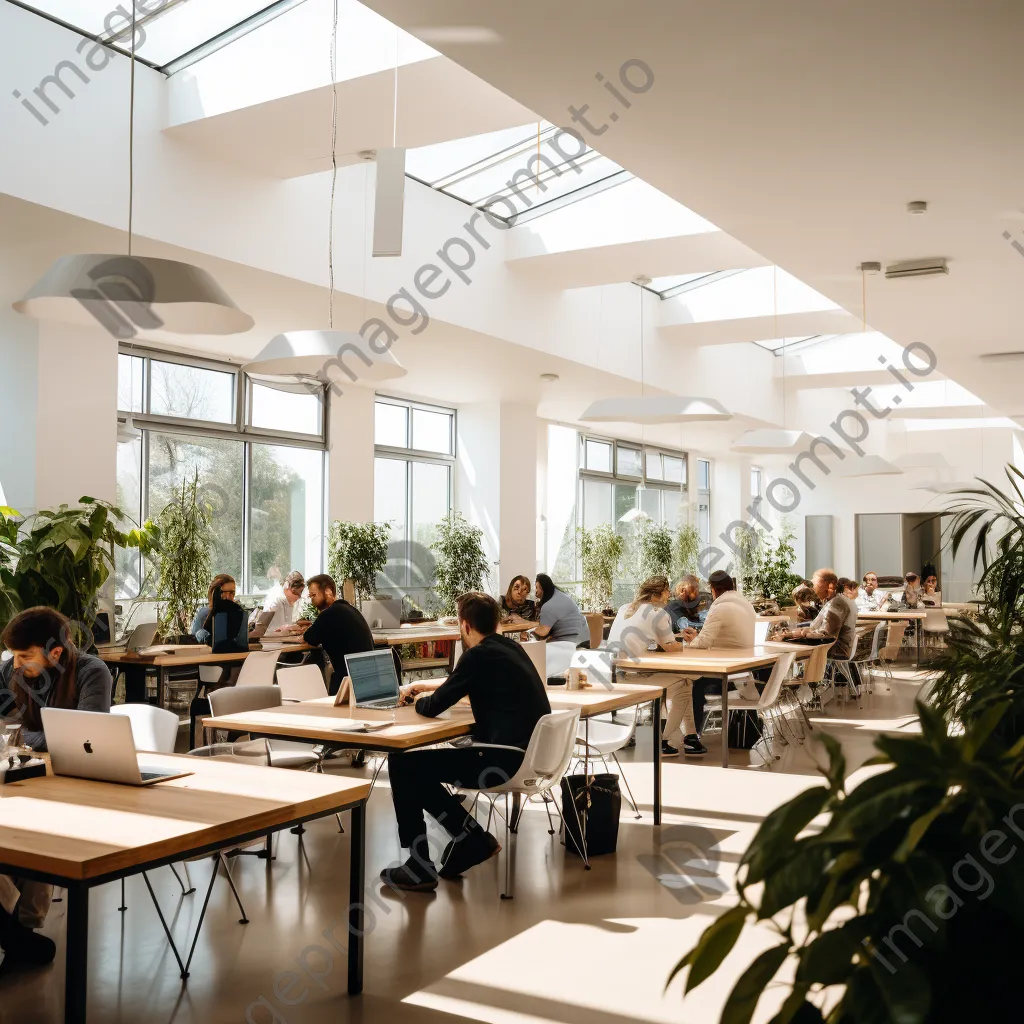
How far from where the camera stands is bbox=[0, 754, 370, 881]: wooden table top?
2781 mm

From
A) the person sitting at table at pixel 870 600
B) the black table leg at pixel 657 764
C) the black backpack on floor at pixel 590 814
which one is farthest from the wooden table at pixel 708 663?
the person sitting at table at pixel 870 600

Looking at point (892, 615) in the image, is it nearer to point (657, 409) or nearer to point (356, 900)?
point (657, 409)

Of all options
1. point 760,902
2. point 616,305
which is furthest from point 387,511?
point 760,902

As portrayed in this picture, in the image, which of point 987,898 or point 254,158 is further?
point 254,158

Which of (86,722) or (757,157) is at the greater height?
(757,157)

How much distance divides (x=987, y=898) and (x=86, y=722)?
3.19 meters

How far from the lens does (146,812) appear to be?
10.6 ft

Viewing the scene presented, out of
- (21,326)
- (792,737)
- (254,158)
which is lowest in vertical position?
(792,737)

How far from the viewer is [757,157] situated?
569cm

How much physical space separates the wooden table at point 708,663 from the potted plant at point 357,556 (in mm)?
5069

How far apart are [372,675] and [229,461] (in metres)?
7.60

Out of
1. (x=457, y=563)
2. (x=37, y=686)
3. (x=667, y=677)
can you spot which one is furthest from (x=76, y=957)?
(x=457, y=563)

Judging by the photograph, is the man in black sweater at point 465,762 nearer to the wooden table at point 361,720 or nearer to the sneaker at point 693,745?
the wooden table at point 361,720

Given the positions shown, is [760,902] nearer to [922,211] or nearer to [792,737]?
[922,211]
